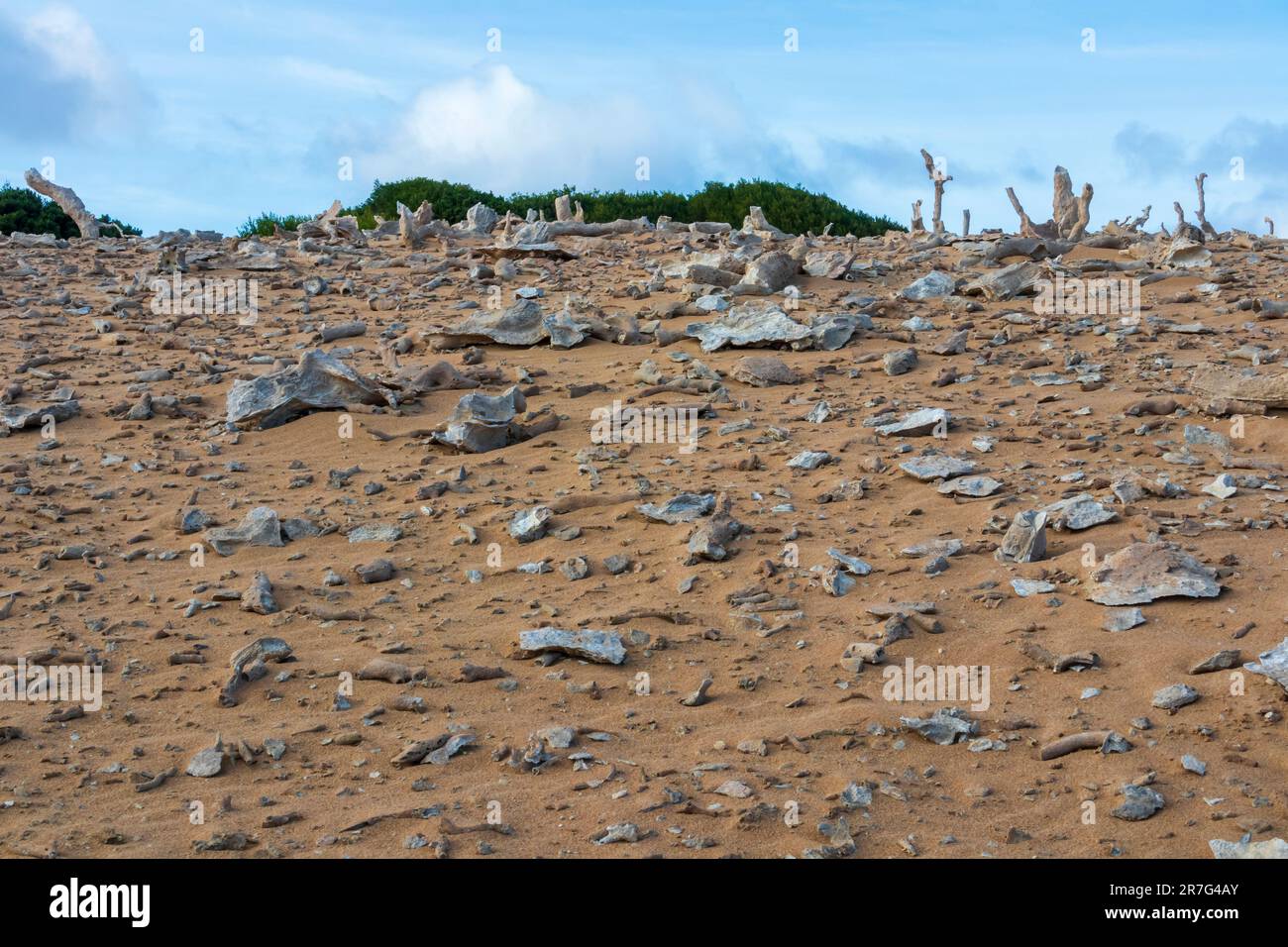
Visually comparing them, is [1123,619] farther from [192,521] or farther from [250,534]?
[192,521]

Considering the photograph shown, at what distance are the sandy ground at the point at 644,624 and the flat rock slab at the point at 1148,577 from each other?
10 cm

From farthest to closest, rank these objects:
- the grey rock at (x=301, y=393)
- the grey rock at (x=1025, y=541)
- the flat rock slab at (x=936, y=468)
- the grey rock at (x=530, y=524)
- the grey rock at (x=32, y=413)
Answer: the grey rock at (x=32, y=413) < the grey rock at (x=301, y=393) < the flat rock slab at (x=936, y=468) < the grey rock at (x=530, y=524) < the grey rock at (x=1025, y=541)

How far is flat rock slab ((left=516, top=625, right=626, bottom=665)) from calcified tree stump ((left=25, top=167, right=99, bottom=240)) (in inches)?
593

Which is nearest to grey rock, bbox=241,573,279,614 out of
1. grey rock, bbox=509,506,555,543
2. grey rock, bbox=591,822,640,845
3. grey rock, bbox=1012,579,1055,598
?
grey rock, bbox=509,506,555,543

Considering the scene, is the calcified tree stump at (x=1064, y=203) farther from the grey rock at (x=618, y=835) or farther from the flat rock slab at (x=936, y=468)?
the grey rock at (x=618, y=835)

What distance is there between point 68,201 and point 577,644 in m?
16.7

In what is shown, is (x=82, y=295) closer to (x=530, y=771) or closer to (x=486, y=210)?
(x=486, y=210)

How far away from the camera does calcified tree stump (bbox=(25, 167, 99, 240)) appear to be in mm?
18828

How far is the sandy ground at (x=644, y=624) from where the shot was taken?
4781 mm

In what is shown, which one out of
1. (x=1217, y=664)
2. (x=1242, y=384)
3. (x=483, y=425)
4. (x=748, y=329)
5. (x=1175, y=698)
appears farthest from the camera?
(x=748, y=329)

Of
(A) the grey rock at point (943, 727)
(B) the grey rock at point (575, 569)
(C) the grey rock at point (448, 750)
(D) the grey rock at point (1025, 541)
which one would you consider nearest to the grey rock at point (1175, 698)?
(A) the grey rock at point (943, 727)

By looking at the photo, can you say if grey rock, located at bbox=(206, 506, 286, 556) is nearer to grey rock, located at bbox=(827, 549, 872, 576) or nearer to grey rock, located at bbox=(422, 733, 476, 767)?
grey rock, located at bbox=(422, 733, 476, 767)

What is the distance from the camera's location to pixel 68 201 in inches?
770

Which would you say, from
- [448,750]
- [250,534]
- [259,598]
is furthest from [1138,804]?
[250,534]
